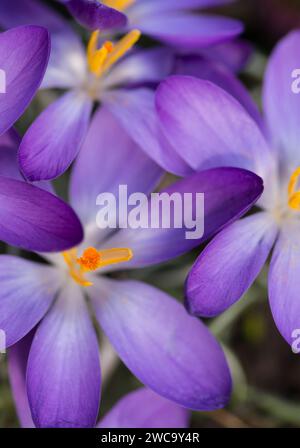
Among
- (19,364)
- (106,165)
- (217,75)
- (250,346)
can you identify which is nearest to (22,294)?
(19,364)

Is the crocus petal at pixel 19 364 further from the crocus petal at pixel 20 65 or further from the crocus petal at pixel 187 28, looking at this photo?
the crocus petal at pixel 187 28

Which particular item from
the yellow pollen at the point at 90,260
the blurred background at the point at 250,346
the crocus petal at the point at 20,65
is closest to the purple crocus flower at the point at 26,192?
the crocus petal at the point at 20,65

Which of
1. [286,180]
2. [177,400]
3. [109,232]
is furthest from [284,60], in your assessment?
[177,400]

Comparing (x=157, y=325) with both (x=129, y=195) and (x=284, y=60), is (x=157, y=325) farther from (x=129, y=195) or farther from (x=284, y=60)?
(x=284, y=60)

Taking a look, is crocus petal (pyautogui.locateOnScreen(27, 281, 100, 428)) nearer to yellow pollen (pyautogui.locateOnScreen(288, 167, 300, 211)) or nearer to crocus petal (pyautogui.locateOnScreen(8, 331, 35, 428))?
crocus petal (pyautogui.locateOnScreen(8, 331, 35, 428))

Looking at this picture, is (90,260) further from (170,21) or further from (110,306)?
(170,21)

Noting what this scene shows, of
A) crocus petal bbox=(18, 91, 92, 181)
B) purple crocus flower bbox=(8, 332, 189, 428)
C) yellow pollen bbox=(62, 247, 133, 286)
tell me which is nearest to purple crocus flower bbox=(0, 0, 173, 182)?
crocus petal bbox=(18, 91, 92, 181)
